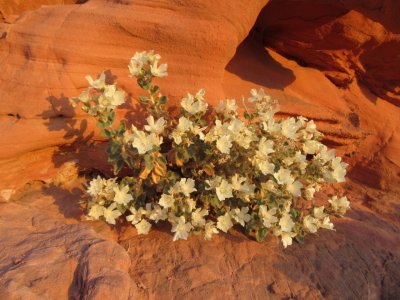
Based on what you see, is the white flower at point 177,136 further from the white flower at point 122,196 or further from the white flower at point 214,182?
the white flower at point 122,196

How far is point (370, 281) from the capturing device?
7.36ft

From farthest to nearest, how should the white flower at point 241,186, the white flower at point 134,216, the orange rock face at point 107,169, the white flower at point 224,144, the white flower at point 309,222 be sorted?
the white flower at point 309,222 → the white flower at point 134,216 → the white flower at point 241,186 → the white flower at point 224,144 → the orange rock face at point 107,169

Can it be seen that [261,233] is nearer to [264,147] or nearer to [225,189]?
[225,189]

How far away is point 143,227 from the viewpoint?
2.28m

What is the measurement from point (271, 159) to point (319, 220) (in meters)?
0.57

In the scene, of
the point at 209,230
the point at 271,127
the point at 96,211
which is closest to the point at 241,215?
the point at 209,230

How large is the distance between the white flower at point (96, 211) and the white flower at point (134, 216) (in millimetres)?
171

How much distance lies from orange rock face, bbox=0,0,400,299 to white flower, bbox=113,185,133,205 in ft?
0.81

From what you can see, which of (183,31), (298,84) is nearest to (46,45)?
(183,31)

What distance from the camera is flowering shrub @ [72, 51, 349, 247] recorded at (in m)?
2.12

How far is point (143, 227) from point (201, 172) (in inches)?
20.2

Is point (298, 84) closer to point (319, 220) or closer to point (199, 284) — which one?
point (319, 220)

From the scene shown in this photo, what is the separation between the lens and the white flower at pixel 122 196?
2166mm

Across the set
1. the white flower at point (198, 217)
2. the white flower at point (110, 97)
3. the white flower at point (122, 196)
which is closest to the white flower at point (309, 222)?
the white flower at point (198, 217)
